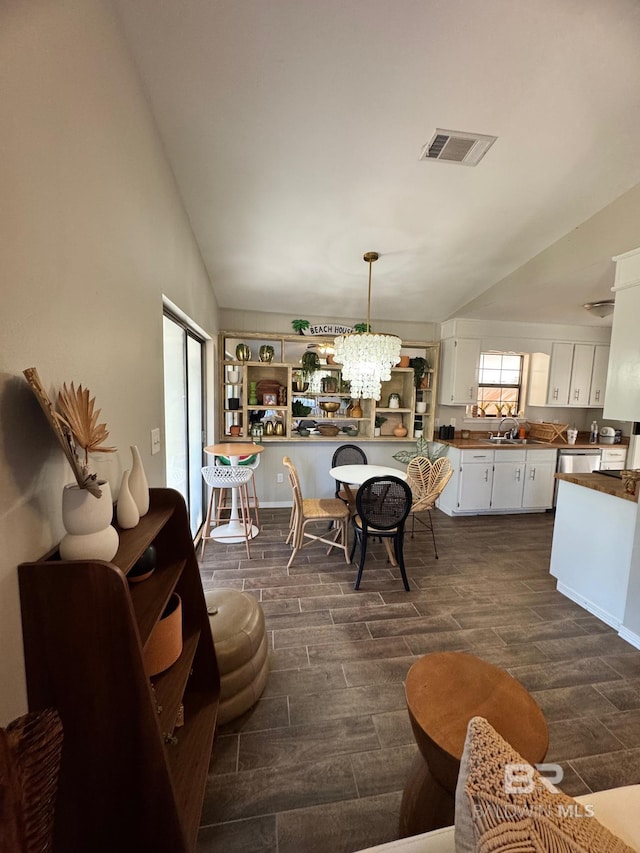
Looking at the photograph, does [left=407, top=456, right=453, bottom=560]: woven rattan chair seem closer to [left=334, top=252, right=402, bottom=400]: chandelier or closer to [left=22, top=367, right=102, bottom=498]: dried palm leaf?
[left=334, top=252, right=402, bottom=400]: chandelier

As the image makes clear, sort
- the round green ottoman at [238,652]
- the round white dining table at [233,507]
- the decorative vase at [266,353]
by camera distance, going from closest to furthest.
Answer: the round green ottoman at [238,652]
the round white dining table at [233,507]
the decorative vase at [266,353]

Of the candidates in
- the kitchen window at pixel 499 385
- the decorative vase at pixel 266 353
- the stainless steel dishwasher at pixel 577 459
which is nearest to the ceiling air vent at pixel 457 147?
the decorative vase at pixel 266 353

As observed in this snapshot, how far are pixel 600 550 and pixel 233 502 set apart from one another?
119 inches

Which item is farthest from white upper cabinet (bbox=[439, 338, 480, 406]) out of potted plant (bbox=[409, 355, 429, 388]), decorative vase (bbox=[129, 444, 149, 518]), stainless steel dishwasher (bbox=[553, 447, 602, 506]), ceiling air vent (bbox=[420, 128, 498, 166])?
decorative vase (bbox=[129, 444, 149, 518])

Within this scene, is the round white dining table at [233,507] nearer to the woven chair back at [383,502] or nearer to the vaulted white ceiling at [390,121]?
the woven chair back at [383,502]

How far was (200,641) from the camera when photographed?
4.85 feet

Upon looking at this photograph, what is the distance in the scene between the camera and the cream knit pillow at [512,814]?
524mm

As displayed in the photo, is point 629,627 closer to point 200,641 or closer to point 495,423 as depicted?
point 200,641

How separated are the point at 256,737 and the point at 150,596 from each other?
3.10 ft

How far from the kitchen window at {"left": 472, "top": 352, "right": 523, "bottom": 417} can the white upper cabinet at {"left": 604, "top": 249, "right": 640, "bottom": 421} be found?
8.09ft

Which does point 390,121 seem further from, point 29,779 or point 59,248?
point 29,779

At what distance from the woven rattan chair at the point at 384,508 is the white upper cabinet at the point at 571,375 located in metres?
3.36

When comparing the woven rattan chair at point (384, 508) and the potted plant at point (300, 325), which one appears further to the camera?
the potted plant at point (300, 325)

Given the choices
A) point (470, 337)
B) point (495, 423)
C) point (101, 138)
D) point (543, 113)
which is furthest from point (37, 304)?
point (495, 423)
